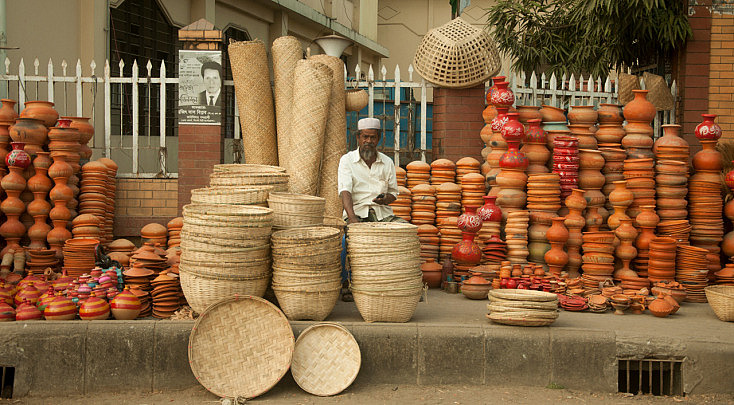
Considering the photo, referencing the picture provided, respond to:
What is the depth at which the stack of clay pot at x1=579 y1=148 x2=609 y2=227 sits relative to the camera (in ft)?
23.7

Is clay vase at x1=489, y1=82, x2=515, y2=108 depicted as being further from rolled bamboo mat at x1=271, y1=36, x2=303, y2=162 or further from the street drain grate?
the street drain grate

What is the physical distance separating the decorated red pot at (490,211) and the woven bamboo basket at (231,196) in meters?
2.44

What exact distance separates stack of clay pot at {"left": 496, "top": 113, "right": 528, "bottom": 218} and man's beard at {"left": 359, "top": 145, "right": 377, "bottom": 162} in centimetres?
161

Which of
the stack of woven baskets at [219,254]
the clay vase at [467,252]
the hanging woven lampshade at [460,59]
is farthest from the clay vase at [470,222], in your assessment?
the stack of woven baskets at [219,254]

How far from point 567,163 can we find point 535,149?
1.26 ft

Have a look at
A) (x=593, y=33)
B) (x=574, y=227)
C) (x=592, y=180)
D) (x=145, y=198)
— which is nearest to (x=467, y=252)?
(x=574, y=227)

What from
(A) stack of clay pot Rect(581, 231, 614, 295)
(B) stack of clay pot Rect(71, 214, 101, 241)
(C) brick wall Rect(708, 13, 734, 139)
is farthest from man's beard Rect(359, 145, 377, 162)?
(C) brick wall Rect(708, 13, 734, 139)

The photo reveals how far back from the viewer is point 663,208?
24.1 ft

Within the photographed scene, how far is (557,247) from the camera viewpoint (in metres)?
6.92

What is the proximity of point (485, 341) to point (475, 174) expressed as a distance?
2874mm

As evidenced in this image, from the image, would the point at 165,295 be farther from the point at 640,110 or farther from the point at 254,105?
the point at 640,110

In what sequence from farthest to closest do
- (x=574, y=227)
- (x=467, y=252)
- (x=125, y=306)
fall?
1. (x=574, y=227)
2. (x=467, y=252)
3. (x=125, y=306)

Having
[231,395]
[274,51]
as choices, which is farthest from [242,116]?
[231,395]

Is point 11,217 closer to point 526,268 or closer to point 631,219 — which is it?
point 526,268
